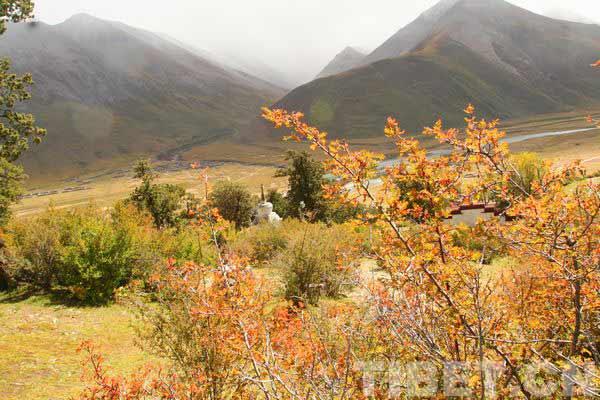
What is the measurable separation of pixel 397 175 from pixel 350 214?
3016 centimetres

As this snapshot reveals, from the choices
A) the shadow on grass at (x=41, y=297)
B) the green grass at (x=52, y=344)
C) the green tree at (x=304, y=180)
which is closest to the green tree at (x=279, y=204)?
the green tree at (x=304, y=180)

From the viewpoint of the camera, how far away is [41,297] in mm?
11727

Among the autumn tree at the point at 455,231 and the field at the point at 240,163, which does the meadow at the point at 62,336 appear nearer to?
the autumn tree at the point at 455,231

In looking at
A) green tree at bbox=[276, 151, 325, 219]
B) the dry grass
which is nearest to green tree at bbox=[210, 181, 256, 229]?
green tree at bbox=[276, 151, 325, 219]

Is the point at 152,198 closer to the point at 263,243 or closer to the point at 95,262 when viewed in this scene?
the point at 263,243

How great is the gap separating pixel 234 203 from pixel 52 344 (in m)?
30.6

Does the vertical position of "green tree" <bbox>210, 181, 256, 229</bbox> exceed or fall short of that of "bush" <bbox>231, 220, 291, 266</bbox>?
it falls short

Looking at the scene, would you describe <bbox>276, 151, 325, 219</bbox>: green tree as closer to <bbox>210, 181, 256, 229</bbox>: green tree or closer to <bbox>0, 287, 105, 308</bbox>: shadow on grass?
<bbox>210, 181, 256, 229</bbox>: green tree

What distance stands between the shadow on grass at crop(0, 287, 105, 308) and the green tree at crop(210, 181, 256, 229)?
2553 centimetres

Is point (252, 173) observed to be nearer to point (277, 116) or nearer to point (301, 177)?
point (301, 177)

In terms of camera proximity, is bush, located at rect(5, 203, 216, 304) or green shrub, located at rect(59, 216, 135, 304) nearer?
green shrub, located at rect(59, 216, 135, 304)

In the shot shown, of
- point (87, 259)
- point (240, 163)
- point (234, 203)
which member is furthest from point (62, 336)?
point (240, 163)

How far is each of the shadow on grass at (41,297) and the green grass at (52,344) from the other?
0.03 metres

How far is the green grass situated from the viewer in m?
6.46
